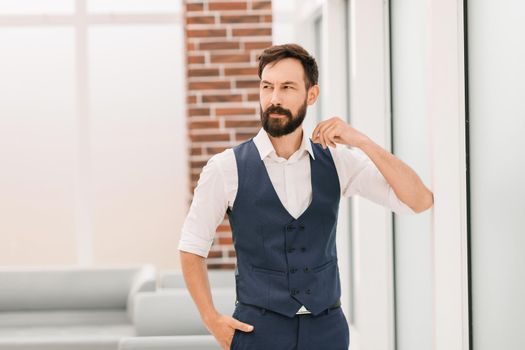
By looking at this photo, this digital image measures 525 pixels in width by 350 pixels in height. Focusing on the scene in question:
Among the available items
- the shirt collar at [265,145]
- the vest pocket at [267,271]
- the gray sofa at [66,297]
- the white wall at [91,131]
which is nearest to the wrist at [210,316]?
the vest pocket at [267,271]

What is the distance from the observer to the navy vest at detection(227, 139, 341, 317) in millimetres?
2295

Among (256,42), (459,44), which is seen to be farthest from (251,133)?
(459,44)

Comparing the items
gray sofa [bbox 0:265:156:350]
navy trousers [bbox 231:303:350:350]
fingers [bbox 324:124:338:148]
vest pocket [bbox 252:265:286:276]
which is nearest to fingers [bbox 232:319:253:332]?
navy trousers [bbox 231:303:350:350]

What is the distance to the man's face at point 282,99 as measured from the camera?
2303mm

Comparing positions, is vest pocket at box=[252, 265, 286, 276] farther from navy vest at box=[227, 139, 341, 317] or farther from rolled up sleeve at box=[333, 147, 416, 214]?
rolled up sleeve at box=[333, 147, 416, 214]

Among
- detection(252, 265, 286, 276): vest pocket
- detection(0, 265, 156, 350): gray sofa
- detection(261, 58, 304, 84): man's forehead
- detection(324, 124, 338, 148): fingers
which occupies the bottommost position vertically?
detection(0, 265, 156, 350): gray sofa

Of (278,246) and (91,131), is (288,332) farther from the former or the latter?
(91,131)

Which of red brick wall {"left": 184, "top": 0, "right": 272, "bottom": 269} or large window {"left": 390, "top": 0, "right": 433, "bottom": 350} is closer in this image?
large window {"left": 390, "top": 0, "right": 433, "bottom": 350}

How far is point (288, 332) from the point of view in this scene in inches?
90.0

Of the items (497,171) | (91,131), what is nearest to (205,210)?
(497,171)

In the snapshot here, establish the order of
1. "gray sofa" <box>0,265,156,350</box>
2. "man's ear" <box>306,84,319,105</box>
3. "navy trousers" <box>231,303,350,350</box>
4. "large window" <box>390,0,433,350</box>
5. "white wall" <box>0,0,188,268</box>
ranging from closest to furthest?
"navy trousers" <box>231,303,350,350</box> → "man's ear" <box>306,84,319,105</box> → "large window" <box>390,0,433,350</box> → "gray sofa" <box>0,265,156,350</box> → "white wall" <box>0,0,188,268</box>

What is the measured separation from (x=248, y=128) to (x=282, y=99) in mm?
3466

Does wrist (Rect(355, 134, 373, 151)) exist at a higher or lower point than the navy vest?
higher

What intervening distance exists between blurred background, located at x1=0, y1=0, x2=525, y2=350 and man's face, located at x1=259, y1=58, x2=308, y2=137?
1.57ft
